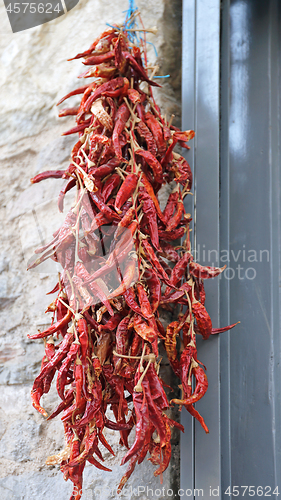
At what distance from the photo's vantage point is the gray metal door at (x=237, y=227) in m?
0.98

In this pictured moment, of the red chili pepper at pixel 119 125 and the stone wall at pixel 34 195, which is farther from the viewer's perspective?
the stone wall at pixel 34 195

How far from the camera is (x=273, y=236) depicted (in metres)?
1.11

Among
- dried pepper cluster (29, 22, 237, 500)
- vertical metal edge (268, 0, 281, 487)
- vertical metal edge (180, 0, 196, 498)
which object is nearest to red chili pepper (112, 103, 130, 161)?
dried pepper cluster (29, 22, 237, 500)

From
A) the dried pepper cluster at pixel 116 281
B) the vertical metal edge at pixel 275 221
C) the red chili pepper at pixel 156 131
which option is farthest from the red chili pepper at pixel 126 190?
the vertical metal edge at pixel 275 221

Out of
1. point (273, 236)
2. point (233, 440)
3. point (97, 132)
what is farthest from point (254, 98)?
point (233, 440)

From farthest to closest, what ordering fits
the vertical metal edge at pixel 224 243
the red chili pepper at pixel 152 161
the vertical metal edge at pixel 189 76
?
1. the vertical metal edge at pixel 189 76
2. the vertical metal edge at pixel 224 243
3. the red chili pepper at pixel 152 161

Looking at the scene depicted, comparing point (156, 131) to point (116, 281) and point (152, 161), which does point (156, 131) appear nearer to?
point (152, 161)

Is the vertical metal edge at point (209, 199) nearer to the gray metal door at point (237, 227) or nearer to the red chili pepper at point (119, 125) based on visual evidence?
the gray metal door at point (237, 227)

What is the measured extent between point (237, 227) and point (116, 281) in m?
0.53

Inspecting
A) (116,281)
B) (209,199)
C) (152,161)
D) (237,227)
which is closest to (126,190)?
(152,161)

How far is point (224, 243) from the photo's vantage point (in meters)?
1.09

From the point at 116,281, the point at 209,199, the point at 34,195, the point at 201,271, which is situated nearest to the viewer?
the point at 116,281

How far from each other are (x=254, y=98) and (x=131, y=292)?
0.84 metres

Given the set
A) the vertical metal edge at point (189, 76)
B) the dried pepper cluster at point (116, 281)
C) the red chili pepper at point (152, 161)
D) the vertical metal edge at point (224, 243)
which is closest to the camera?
the dried pepper cluster at point (116, 281)
